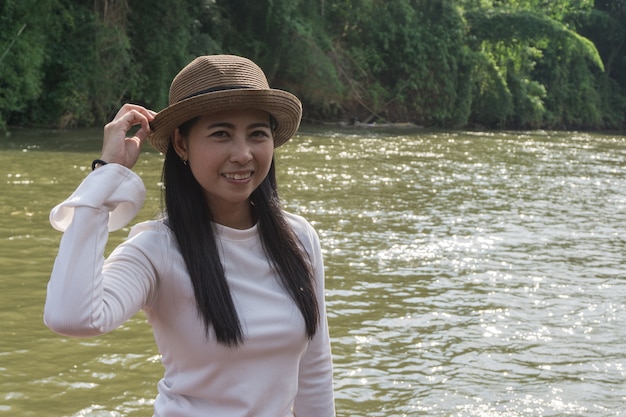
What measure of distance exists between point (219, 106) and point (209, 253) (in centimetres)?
33

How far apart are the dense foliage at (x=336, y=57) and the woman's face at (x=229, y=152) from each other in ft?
58.5

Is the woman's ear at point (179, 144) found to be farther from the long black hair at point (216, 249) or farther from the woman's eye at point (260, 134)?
the woman's eye at point (260, 134)

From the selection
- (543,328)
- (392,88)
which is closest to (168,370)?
(543,328)

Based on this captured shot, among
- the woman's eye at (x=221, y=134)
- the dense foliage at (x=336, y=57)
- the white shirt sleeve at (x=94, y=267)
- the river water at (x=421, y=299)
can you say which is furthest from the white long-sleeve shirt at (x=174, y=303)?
the dense foliage at (x=336, y=57)

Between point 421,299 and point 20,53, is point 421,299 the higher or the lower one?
the lower one

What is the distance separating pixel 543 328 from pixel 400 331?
101 cm

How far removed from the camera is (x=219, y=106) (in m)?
2.00

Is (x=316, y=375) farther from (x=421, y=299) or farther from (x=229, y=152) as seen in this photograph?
(x=421, y=299)

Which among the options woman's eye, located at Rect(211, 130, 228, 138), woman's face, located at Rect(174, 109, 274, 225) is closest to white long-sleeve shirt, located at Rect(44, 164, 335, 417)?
woman's face, located at Rect(174, 109, 274, 225)

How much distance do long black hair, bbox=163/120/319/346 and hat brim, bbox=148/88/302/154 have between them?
4cm

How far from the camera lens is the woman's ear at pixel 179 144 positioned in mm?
2129

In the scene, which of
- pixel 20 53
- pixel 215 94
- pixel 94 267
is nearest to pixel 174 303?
pixel 94 267

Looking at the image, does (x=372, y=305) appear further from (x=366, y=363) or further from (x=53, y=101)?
(x=53, y=101)

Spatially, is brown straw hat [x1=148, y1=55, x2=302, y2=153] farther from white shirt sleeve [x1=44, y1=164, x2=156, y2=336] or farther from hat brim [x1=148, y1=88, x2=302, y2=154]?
white shirt sleeve [x1=44, y1=164, x2=156, y2=336]
